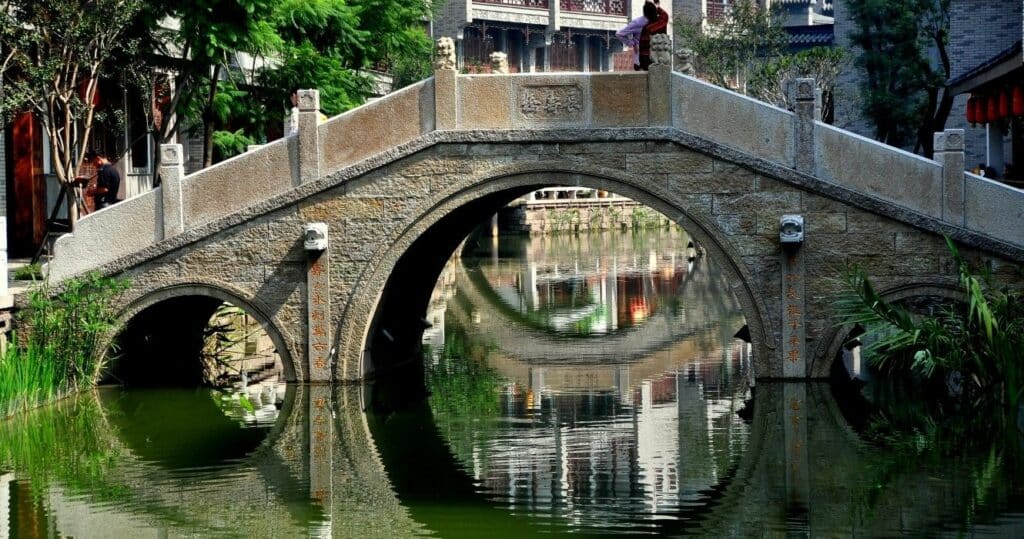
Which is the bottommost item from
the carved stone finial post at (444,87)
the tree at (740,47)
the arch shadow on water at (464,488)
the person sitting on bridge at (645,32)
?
the arch shadow on water at (464,488)

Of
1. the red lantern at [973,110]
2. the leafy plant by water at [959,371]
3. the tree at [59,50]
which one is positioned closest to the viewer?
the leafy plant by water at [959,371]

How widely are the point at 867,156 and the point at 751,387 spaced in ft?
10.3

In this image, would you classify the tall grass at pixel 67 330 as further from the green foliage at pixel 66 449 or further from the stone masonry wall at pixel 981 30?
the stone masonry wall at pixel 981 30

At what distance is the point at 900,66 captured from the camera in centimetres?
3903

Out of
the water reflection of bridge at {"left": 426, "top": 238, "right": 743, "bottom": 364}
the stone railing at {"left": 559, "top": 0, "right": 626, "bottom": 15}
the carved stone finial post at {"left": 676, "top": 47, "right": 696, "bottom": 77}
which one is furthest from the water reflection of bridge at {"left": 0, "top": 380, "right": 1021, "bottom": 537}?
the stone railing at {"left": 559, "top": 0, "right": 626, "bottom": 15}

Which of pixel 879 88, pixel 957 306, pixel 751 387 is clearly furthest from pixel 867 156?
pixel 879 88

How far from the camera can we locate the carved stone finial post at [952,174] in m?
17.4

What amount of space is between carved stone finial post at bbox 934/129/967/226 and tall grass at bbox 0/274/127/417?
8.80 metres

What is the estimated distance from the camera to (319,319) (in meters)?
18.7

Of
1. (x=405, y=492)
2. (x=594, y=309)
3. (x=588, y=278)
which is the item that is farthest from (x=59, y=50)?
(x=588, y=278)

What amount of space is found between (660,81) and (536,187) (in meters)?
1.88

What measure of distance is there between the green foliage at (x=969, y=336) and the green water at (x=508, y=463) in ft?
2.91

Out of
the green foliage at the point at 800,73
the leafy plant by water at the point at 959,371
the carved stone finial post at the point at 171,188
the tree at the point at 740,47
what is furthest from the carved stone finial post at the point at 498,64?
the tree at the point at 740,47

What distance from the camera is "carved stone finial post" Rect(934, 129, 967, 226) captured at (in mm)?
17422
